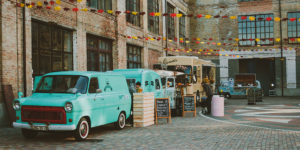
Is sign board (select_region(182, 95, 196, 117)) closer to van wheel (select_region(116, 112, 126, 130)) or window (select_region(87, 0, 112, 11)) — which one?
van wheel (select_region(116, 112, 126, 130))

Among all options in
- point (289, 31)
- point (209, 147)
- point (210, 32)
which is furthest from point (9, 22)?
point (289, 31)

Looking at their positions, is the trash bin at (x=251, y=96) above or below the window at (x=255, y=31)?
below

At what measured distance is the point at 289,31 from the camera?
33250 millimetres

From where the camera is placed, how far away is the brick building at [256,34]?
33.2 metres

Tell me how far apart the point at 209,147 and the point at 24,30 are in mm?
8799

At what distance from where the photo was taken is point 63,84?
907 cm

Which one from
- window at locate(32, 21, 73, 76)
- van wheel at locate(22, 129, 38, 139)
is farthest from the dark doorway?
van wheel at locate(22, 129, 38, 139)

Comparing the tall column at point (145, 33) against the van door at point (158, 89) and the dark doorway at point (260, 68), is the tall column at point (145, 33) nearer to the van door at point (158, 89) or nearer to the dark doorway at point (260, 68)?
the van door at point (158, 89)

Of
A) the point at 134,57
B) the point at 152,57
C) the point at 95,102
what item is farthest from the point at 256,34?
the point at 95,102

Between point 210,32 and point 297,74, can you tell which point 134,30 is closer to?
point 210,32

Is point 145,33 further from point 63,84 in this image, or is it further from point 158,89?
point 63,84

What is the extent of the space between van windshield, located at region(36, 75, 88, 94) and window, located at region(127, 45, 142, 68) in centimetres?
1281

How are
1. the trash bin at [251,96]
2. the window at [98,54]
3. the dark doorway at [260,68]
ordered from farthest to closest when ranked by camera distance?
the dark doorway at [260,68] → the trash bin at [251,96] → the window at [98,54]

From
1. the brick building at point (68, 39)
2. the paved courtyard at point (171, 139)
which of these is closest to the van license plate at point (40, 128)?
the paved courtyard at point (171, 139)
